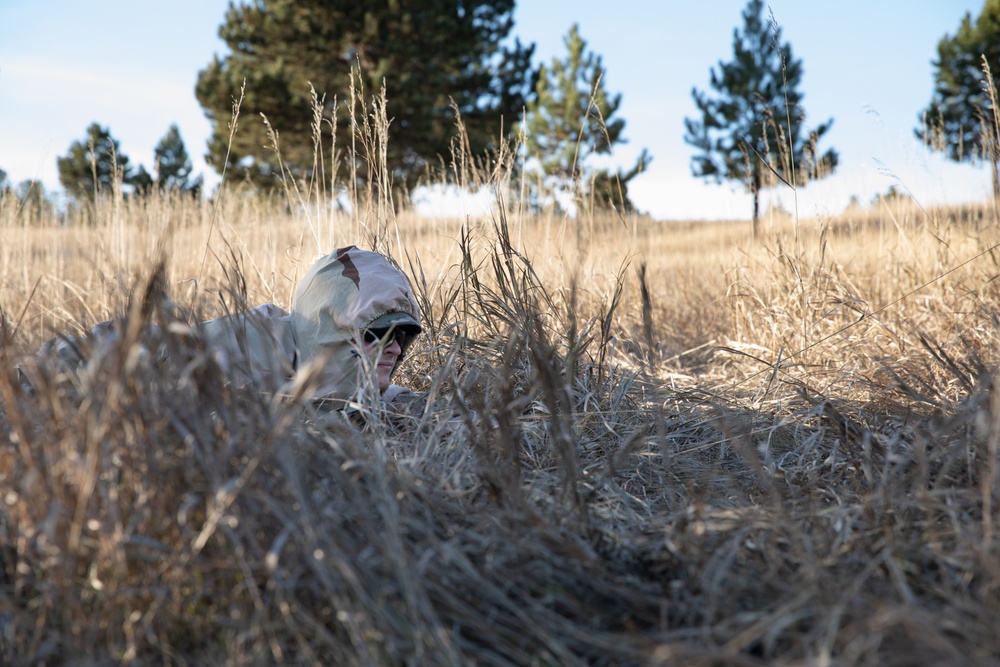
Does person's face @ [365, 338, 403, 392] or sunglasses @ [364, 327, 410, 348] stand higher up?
sunglasses @ [364, 327, 410, 348]

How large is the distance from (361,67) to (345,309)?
435 inches

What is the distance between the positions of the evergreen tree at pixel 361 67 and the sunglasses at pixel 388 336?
9790mm

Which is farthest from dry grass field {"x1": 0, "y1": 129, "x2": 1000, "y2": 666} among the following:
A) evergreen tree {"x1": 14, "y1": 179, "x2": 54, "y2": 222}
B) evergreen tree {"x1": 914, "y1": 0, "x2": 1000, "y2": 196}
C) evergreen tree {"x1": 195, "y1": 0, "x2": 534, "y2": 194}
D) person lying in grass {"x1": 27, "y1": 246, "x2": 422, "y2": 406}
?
evergreen tree {"x1": 914, "y1": 0, "x2": 1000, "y2": 196}

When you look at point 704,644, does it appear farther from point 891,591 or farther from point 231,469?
point 231,469

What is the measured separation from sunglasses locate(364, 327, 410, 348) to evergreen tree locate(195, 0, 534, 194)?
32.1 feet

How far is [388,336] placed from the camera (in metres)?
1.76

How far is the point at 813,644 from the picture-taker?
797mm

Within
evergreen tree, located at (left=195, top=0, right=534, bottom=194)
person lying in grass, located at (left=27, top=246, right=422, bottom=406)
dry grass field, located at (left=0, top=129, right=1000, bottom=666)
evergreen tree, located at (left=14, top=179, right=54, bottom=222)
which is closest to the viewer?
dry grass field, located at (left=0, top=129, right=1000, bottom=666)

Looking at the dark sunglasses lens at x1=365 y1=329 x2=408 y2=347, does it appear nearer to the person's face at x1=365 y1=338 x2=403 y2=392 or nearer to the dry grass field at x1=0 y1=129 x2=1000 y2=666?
the person's face at x1=365 y1=338 x2=403 y2=392

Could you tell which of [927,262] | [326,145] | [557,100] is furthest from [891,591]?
[557,100]

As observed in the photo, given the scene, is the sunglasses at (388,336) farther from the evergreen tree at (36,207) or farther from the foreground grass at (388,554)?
the evergreen tree at (36,207)

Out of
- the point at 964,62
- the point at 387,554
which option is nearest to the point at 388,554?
the point at 387,554

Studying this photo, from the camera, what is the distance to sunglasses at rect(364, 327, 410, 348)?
1.75m

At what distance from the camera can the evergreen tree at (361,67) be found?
1129 cm
